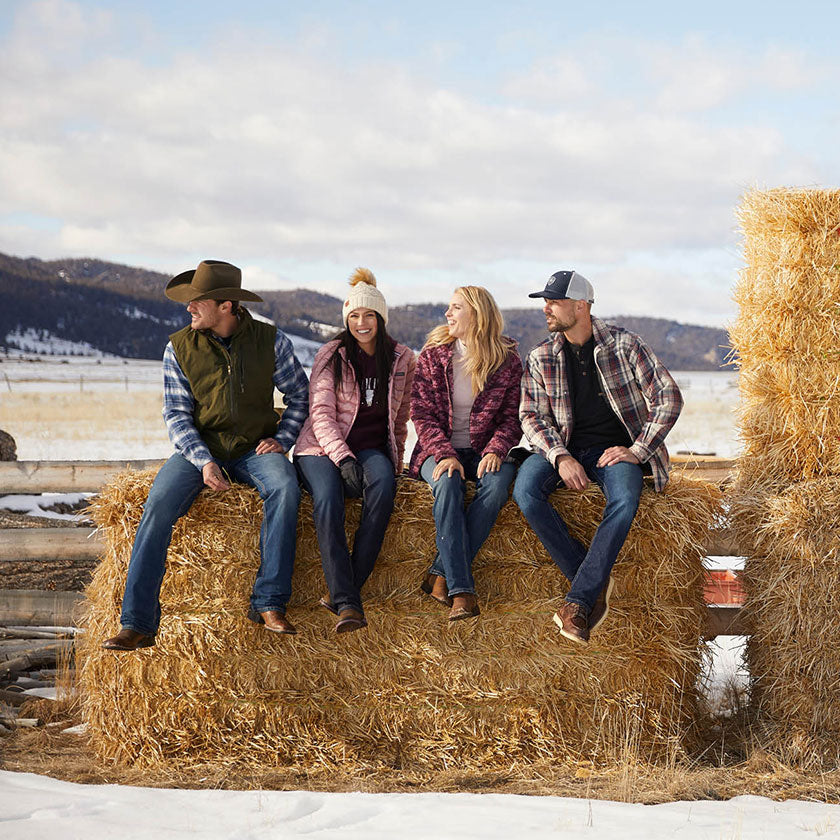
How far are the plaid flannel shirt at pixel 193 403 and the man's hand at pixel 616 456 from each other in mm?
1563

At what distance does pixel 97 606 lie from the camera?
4488 millimetres

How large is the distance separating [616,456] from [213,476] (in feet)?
6.45

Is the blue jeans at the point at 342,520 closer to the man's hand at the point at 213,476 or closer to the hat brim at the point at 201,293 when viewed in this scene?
the man's hand at the point at 213,476

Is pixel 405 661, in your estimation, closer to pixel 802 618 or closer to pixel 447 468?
pixel 447 468

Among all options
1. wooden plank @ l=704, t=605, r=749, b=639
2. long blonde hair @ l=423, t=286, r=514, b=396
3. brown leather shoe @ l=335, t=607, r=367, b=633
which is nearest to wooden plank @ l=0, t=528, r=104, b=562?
brown leather shoe @ l=335, t=607, r=367, b=633

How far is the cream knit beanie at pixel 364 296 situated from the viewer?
4574 millimetres

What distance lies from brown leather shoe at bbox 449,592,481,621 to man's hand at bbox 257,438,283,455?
1.15 metres

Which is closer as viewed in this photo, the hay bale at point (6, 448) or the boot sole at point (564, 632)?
the boot sole at point (564, 632)

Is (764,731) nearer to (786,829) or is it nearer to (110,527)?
(786,829)

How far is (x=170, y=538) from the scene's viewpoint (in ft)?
14.0

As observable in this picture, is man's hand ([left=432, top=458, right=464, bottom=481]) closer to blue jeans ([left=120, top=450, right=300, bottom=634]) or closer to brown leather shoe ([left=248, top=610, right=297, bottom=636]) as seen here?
blue jeans ([left=120, top=450, right=300, bottom=634])

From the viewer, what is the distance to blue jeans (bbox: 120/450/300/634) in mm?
4133

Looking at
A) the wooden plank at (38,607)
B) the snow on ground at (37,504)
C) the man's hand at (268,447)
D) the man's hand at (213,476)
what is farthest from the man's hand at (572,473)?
the snow on ground at (37,504)

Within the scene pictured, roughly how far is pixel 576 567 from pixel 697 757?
1.22 m
